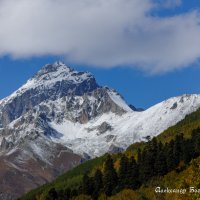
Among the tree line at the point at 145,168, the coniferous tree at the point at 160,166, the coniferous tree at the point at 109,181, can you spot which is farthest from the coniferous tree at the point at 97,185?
the coniferous tree at the point at 160,166

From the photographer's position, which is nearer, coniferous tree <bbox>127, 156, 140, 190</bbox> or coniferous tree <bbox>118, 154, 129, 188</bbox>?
coniferous tree <bbox>127, 156, 140, 190</bbox>

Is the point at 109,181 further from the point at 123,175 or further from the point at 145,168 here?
the point at 145,168

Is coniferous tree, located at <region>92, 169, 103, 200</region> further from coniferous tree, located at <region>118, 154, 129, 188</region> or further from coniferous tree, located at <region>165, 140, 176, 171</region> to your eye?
coniferous tree, located at <region>165, 140, 176, 171</region>

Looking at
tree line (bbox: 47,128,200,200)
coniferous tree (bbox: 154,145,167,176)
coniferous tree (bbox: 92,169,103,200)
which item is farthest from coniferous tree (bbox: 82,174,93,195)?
coniferous tree (bbox: 154,145,167,176)

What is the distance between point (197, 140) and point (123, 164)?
26617 mm

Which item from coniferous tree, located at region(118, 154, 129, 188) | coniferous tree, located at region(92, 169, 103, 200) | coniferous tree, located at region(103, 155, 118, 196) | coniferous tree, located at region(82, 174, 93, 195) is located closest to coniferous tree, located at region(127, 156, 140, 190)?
coniferous tree, located at region(118, 154, 129, 188)

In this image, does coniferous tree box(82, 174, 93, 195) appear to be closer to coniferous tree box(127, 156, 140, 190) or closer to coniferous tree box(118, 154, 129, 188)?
coniferous tree box(118, 154, 129, 188)

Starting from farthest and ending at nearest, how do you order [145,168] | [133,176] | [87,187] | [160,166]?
1. [87,187]
2. [133,176]
3. [145,168]
4. [160,166]

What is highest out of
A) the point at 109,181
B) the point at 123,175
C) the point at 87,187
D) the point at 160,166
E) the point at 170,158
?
the point at 87,187

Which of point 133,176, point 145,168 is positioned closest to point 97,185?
point 133,176

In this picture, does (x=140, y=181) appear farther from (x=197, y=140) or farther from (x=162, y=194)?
(x=162, y=194)

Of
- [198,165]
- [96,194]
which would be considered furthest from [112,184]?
[198,165]

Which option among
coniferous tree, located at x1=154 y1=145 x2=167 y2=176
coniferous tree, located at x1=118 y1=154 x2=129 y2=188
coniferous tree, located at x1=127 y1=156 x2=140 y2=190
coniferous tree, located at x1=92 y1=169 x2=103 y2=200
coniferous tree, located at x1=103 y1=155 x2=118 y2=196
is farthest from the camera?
coniferous tree, located at x1=92 y1=169 x2=103 y2=200

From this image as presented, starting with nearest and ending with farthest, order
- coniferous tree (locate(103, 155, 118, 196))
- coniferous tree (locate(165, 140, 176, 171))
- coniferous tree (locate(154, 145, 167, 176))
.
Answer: coniferous tree (locate(165, 140, 176, 171))
coniferous tree (locate(154, 145, 167, 176))
coniferous tree (locate(103, 155, 118, 196))
